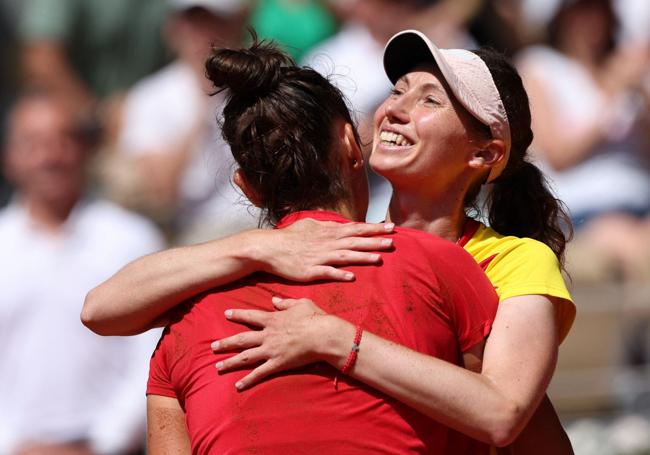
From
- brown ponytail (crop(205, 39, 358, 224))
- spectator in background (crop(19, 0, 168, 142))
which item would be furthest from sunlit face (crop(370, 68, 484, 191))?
spectator in background (crop(19, 0, 168, 142))

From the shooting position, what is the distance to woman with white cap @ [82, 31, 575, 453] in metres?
2.04

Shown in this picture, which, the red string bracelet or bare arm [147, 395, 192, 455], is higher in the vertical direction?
the red string bracelet

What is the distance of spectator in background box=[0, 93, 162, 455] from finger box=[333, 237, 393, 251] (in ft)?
14.6

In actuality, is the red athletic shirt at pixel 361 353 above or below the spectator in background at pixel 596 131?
above

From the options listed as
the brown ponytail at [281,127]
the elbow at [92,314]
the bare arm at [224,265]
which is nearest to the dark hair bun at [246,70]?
the brown ponytail at [281,127]

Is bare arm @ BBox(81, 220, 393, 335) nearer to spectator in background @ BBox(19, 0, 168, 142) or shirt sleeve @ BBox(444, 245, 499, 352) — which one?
shirt sleeve @ BBox(444, 245, 499, 352)

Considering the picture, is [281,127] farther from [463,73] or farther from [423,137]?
[463,73]

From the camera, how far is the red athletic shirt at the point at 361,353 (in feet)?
6.76

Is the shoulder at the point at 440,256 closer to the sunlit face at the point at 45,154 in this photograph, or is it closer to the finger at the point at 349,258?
the finger at the point at 349,258

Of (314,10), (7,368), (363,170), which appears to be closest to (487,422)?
(363,170)

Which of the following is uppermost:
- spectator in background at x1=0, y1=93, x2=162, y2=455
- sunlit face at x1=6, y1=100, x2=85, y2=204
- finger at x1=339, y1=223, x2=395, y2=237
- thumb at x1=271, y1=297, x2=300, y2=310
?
finger at x1=339, y1=223, x2=395, y2=237

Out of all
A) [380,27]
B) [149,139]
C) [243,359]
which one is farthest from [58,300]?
[243,359]

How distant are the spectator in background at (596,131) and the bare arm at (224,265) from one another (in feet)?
17.0

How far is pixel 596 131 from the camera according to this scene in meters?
7.45
